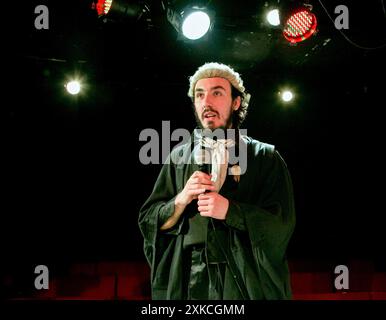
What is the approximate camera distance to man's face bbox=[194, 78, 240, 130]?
1578 mm

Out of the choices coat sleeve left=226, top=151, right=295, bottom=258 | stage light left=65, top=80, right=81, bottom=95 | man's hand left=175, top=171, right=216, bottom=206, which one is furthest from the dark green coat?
stage light left=65, top=80, right=81, bottom=95

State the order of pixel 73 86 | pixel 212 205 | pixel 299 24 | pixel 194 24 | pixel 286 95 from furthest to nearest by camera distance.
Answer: pixel 286 95
pixel 73 86
pixel 299 24
pixel 194 24
pixel 212 205

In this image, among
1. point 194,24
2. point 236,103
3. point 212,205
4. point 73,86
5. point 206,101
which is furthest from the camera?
point 73,86

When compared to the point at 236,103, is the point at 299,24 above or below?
above

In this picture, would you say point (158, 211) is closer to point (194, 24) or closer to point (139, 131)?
point (194, 24)

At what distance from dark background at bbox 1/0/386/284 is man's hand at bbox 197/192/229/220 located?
279cm

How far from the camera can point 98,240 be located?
4715mm

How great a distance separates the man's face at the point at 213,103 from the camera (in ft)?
5.18

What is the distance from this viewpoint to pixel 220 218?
4.33 ft

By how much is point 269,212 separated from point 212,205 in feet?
0.81

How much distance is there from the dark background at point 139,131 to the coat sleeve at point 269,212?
8.34 ft

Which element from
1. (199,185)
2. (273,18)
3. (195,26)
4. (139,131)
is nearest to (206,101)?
(199,185)
